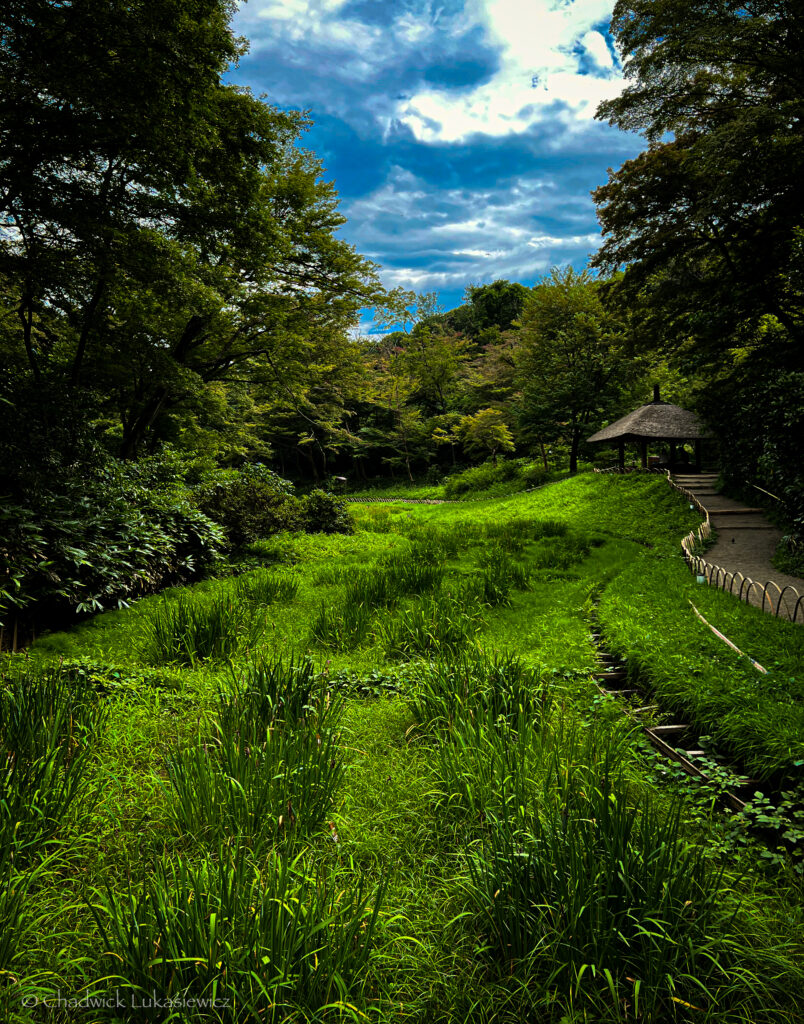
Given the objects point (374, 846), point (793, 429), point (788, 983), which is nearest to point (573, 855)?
point (788, 983)

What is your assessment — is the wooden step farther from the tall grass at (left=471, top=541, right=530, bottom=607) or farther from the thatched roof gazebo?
the tall grass at (left=471, top=541, right=530, bottom=607)

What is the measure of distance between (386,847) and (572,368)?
23.3 m

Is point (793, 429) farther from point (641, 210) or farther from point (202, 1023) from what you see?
point (202, 1023)

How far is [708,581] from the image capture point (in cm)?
722

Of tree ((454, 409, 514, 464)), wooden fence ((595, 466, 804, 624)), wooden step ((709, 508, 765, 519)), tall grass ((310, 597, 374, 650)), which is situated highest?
tree ((454, 409, 514, 464))

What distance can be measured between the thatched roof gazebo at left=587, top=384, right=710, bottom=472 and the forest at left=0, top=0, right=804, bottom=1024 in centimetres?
326

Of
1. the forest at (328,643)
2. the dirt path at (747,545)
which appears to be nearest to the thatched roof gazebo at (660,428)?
the dirt path at (747,545)

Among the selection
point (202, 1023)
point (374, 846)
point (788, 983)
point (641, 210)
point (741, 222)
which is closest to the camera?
point (202, 1023)

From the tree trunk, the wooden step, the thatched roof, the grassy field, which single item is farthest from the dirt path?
the tree trunk

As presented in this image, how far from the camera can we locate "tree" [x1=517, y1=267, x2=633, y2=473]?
21.6 metres

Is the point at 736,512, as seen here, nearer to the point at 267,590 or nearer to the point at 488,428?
the point at 267,590

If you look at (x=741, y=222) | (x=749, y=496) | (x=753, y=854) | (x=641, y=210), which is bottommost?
(x=753, y=854)

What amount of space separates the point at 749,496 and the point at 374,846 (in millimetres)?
15348

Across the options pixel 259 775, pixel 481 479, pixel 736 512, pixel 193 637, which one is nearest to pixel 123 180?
pixel 193 637
